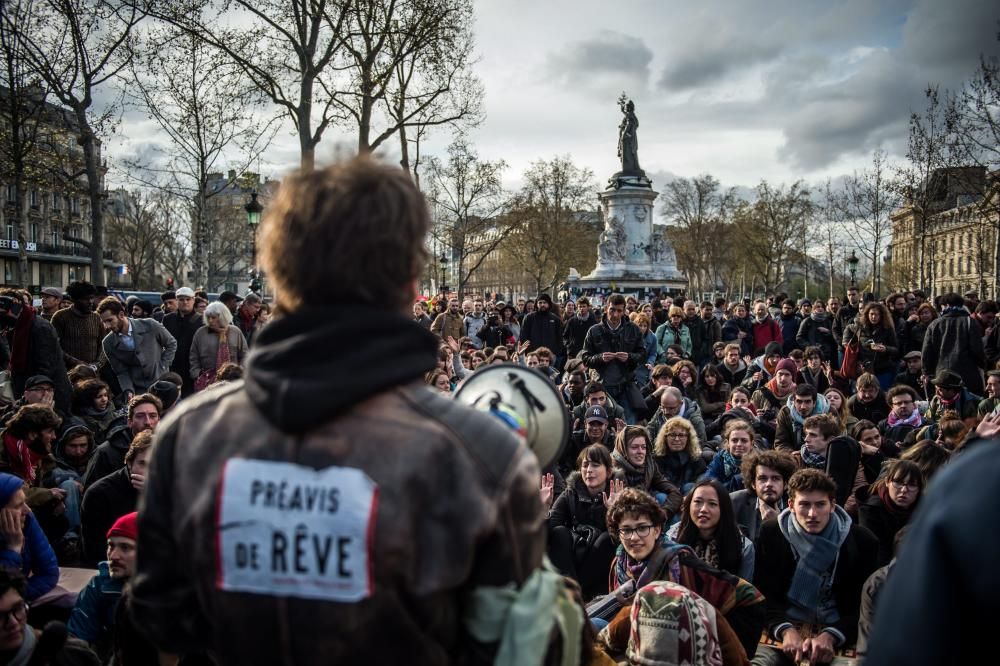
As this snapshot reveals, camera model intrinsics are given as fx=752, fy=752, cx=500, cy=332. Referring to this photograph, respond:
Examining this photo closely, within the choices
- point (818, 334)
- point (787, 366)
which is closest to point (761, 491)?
point (787, 366)

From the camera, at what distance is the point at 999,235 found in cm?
1761

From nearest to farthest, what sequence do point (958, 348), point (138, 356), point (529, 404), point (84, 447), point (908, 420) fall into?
point (529, 404), point (84, 447), point (908, 420), point (138, 356), point (958, 348)

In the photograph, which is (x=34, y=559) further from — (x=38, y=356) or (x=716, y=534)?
(x=38, y=356)

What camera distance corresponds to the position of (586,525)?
5.25m

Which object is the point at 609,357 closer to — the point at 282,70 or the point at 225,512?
the point at 225,512

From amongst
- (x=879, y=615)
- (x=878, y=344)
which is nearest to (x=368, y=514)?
(x=879, y=615)

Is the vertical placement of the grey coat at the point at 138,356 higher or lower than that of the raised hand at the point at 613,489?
higher

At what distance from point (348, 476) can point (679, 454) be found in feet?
18.2

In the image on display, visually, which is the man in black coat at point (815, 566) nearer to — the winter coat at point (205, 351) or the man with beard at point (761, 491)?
the man with beard at point (761, 491)

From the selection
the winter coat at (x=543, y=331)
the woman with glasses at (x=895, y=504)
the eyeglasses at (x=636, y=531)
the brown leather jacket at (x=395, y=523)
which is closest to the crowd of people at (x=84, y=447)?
the brown leather jacket at (x=395, y=523)

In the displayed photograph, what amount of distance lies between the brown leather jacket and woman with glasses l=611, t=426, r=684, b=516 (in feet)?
15.0

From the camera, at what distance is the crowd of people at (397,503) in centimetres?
133

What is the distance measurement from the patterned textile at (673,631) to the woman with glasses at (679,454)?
126 inches

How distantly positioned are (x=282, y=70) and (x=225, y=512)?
55.3ft
